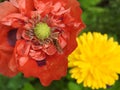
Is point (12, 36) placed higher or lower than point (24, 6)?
lower

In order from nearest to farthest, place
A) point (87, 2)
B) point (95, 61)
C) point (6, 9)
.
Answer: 1. point (6, 9)
2. point (95, 61)
3. point (87, 2)

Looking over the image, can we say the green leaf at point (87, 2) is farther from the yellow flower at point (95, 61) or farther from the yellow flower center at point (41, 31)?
the yellow flower center at point (41, 31)

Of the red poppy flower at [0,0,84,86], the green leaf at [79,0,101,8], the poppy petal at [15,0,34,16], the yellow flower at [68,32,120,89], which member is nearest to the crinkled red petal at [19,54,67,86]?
the red poppy flower at [0,0,84,86]

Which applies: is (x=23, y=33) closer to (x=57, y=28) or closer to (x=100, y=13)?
(x=57, y=28)

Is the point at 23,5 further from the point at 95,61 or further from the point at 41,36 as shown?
the point at 95,61

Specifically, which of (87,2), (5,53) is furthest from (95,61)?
(5,53)

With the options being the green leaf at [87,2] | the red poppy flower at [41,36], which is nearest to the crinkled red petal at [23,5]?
the red poppy flower at [41,36]

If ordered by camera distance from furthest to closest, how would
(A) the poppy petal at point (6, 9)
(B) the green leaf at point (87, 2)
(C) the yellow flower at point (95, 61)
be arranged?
(B) the green leaf at point (87, 2) < (C) the yellow flower at point (95, 61) < (A) the poppy petal at point (6, 9)
